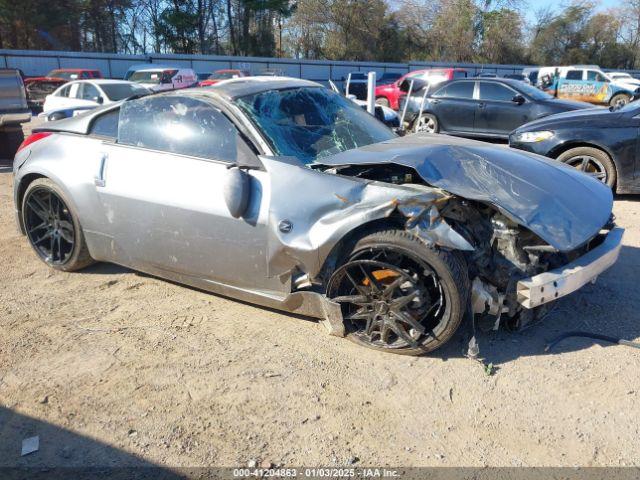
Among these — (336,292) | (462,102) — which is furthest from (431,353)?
(462,102)

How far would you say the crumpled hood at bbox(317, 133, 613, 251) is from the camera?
3117mm

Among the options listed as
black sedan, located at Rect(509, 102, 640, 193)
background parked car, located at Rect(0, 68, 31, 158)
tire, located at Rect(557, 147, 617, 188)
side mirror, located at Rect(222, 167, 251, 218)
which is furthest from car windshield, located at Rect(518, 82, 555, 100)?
background parked car, located at Rect(0, 68, 31, 158)

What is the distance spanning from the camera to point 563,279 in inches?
121

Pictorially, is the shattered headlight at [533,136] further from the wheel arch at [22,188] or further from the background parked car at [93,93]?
the background parked car at [93,93]

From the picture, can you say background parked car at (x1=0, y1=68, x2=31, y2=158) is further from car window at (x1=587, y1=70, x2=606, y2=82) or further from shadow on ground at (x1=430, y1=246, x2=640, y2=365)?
car window at (x1=587, y1=70, x2=606, y2=82)

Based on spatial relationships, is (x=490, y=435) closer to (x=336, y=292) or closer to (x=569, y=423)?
(x=569, y=423)

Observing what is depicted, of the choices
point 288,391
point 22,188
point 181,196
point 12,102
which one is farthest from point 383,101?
point 288,391

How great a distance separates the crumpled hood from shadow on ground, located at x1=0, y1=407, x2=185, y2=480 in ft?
6.42

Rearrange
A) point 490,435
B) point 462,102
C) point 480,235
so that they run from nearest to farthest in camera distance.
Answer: point 490,435, point 480,235, point 462,102

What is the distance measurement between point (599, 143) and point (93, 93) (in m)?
11.7

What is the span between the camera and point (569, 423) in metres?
2.72

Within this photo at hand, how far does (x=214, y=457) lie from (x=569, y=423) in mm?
1719

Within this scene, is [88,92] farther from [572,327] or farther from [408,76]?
[572,327]

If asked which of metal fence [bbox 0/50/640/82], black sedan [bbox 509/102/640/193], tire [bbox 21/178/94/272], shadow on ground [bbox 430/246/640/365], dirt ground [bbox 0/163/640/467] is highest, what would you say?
metal fence [bbox 0/50/640/82]
